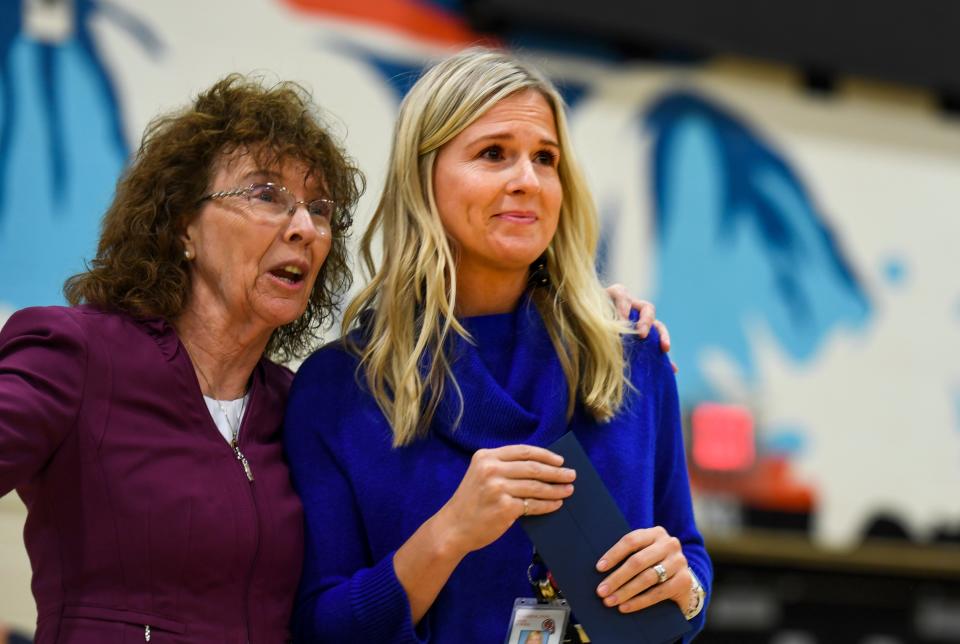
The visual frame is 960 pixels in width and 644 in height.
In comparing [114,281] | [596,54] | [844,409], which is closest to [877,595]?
[844,409]

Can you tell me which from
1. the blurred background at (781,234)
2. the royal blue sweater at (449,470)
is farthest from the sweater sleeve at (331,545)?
the blurred background at (781,234)

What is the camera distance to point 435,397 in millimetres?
2229

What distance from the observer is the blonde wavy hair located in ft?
7.39

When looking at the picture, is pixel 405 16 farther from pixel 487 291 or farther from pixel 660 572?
pixel 660 572

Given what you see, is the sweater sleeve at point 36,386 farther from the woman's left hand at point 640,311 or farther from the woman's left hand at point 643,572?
the woman's left hand at point 640,311

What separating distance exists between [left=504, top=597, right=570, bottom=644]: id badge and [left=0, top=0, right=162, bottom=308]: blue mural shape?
10.7 ft

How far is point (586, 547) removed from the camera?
197 centimetres

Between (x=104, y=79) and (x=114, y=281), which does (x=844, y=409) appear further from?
(x=114, y=281)

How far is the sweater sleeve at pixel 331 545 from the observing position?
2.07 meters

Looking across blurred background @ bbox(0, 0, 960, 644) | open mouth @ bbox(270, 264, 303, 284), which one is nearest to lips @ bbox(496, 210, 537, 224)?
open mouth @ bbox(270, 264, 303, 284)

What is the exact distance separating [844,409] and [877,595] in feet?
3.34

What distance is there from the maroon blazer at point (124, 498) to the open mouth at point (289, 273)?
0.98 ft

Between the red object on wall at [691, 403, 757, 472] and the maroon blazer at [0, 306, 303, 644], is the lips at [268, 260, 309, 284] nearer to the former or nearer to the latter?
the maroon blazer at [0, 306, 303, 644]

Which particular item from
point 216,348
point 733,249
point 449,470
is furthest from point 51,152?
point 733,249
